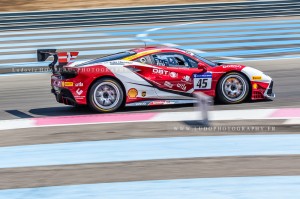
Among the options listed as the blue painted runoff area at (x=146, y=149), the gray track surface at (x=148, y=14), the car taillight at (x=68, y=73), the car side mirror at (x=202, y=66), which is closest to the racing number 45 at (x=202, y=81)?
the car side mirror at (x=202, y=66)

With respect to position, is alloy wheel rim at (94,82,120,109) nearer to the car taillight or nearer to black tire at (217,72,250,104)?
the car taillight

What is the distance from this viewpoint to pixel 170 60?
12.8 metres

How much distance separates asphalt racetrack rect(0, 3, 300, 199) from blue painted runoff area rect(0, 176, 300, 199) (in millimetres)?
11

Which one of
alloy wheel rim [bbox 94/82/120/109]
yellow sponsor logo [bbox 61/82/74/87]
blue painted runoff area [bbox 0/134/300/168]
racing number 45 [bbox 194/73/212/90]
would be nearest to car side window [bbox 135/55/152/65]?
alloy wheel rim [bbox 94/82/120/109]

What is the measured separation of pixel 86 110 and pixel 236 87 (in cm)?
288

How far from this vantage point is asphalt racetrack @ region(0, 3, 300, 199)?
303 inches

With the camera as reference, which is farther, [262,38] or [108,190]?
[262,38]

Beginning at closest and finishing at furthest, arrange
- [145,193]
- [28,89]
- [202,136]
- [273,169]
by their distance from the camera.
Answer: [145,193] → [273,169] → [202,136] → [28,89]

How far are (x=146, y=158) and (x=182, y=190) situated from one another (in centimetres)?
158

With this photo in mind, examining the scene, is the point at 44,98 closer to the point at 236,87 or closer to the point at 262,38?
the point at 236,87

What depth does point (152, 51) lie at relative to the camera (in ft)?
41.9

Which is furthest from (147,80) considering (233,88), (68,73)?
(233,88)

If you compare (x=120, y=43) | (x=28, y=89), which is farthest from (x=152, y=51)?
(x=120, y=43)

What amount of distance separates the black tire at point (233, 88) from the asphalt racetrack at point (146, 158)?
6.9 inches
